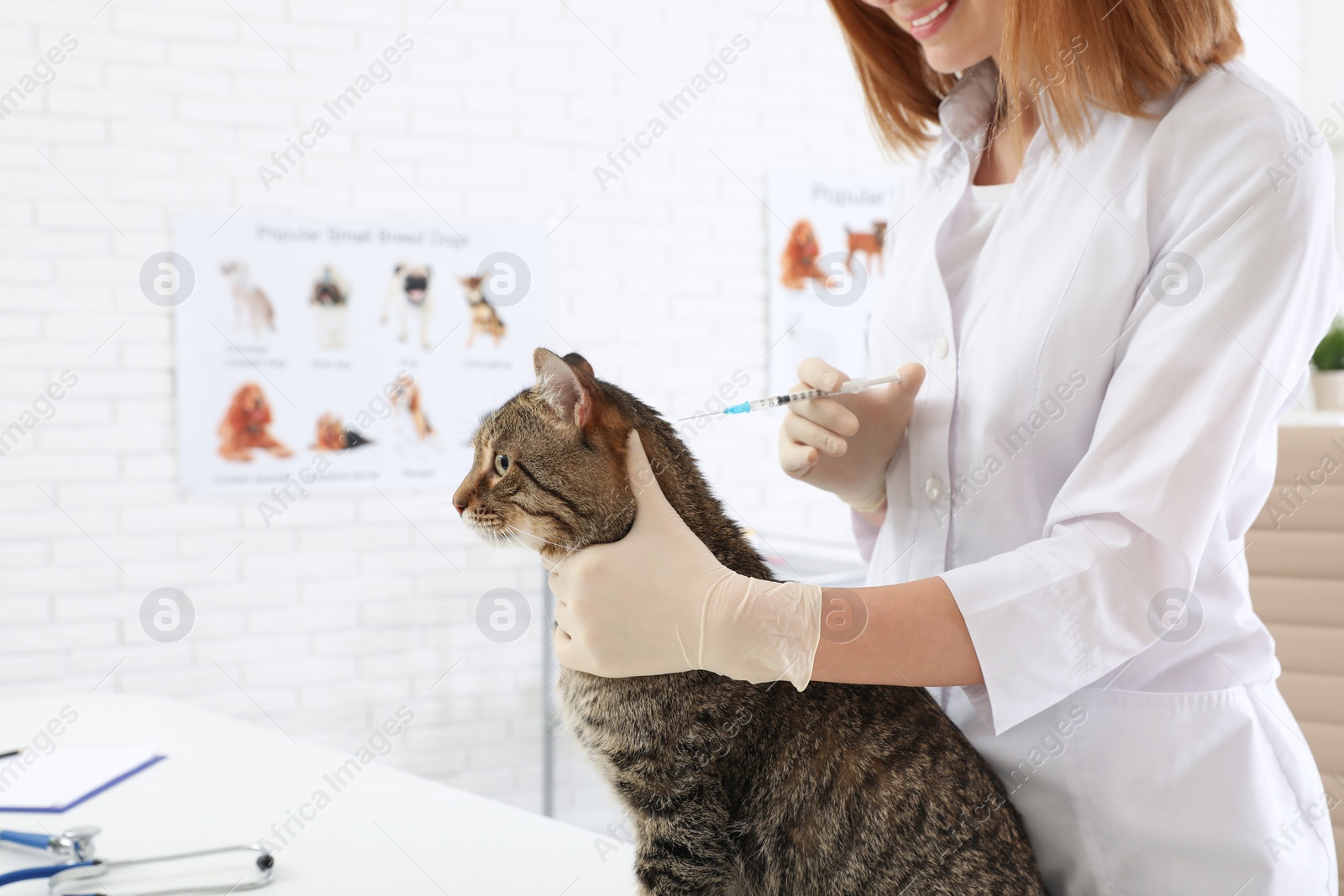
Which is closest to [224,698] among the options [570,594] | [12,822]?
[12,822]

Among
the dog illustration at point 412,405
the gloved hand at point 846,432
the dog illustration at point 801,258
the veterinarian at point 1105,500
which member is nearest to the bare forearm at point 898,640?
the veterinarian at point 1105,500

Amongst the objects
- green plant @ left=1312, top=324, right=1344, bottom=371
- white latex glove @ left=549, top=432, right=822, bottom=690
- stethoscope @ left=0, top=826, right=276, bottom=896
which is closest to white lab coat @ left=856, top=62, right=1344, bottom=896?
white latex glove @ left=549, top=432, right=822, bottom=690

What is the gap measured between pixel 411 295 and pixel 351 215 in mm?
308

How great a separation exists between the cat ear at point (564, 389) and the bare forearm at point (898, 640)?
14.5 inches

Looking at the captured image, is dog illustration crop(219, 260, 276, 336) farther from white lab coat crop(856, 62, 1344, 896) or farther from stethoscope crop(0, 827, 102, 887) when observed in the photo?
white lab coat crop(856, 62, 1344, 896)

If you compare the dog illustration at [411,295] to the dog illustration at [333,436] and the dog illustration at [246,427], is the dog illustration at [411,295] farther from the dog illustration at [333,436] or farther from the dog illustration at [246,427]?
the dog illustration at [246,427]

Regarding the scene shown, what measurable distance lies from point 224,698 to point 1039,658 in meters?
2.80

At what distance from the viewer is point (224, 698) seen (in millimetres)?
3051

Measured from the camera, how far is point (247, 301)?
306cm

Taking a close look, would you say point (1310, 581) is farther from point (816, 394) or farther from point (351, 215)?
point (351, 215)

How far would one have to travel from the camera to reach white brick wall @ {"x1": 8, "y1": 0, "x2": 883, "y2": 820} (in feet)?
9.37

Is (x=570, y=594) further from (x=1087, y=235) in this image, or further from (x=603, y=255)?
(x=603, y=255)

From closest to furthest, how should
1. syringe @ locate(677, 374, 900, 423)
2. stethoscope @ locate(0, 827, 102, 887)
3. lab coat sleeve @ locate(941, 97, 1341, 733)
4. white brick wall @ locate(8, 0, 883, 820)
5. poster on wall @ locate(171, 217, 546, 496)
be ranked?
lab coat sleeve @ locate(941, 97, 1341, 733) → stethoscope @ locate(0, 827, 102, 887) → syringe @ locate(677, 374, 900, 423) → white brick wall @ locate(8, 0, 883, 820) → poster on wall @ locate(171, 217, 546, 496)

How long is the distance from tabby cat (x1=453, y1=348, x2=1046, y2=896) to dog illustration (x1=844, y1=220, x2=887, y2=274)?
2899mm
